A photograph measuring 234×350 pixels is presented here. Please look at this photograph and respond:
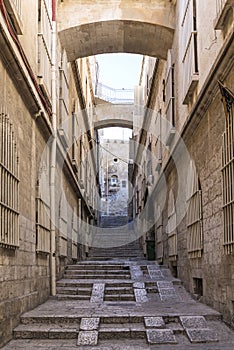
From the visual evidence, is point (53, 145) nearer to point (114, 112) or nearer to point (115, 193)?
point (114, 112)

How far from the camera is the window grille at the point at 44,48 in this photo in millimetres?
9499

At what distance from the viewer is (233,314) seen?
701 centimetres

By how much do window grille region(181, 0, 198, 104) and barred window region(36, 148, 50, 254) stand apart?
10.3ft

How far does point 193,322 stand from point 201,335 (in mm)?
563

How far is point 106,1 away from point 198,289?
23.3 ft

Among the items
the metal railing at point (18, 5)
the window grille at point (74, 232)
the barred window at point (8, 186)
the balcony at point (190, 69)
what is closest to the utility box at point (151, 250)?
the window grille at point (74, 232)

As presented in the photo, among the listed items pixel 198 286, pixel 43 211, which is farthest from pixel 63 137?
pixel 198 286

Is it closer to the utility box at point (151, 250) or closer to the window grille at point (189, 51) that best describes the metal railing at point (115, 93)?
the utility box at point (151, 250)

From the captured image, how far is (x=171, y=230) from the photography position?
514 inches

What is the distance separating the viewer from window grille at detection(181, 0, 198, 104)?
934 centimetres

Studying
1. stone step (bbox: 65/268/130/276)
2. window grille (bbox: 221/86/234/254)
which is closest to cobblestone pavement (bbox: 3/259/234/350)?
window grille (bbox: 221/86/234/254)

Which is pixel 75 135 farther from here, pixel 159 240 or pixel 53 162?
pixel 53 162

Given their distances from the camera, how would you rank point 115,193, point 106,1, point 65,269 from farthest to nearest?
point 115,193 < point 65,269 < point 106,1

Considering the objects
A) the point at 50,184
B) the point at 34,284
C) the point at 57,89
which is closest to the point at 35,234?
the point at 34,284
